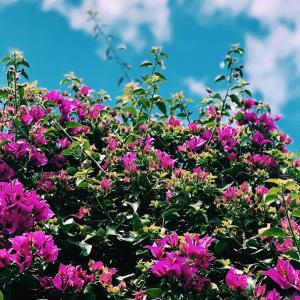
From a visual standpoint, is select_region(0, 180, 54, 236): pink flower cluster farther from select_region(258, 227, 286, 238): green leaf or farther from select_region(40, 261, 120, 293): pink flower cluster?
select_region(258, 227, 286, 238): green leaf

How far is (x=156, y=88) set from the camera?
11.5ft

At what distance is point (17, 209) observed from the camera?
2293 mm

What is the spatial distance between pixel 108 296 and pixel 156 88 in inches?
63.5

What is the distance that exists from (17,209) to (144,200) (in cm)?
88

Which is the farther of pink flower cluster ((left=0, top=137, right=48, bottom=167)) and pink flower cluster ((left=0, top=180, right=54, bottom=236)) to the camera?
pink flower cluster ((left=0, top=137, right=48, bottom=167))

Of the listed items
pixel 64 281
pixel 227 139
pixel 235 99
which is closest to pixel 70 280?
pixel 64 281

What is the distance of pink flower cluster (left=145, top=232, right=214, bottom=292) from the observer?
83.8 inches

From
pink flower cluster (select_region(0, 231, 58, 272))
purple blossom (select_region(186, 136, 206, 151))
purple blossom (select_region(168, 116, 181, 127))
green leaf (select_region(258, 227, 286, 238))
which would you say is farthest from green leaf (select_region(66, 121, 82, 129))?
green leaf (select_region(258, 227, 286, 238))

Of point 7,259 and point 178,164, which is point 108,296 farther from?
point 178,164

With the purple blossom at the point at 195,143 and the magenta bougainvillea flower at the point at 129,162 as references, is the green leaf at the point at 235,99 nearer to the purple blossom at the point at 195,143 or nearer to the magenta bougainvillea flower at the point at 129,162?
the purple blossom at the point at 195,143

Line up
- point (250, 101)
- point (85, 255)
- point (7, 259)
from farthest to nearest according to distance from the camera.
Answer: point (250, 101)
point (85, 255)
point (7, 259)

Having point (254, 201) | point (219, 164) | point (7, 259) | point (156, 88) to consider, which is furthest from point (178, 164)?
point (7, 259)

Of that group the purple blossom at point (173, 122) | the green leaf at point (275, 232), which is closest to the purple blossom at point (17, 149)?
the purple blossom at point (173, 122)

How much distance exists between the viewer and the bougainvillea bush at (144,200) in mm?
2199
